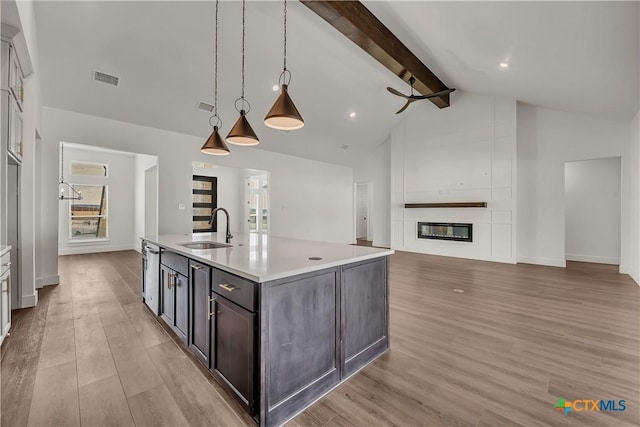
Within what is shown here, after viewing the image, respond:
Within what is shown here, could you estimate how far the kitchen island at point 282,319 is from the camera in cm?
154

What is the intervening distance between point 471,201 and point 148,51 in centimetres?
688

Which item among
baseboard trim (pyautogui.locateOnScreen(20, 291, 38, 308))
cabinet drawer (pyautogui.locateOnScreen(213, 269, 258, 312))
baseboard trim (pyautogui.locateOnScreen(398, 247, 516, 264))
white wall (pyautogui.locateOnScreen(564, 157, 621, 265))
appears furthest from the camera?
baseboard trim (pyautogui.locateOnScreen(398, 247, 516, 264))

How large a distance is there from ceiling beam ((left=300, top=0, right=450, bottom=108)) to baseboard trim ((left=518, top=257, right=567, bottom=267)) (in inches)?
168

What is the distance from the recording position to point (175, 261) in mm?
2482

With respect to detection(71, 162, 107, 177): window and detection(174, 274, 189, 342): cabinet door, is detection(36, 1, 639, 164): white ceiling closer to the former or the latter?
detection(174, 274, 189, 342): cabinet door

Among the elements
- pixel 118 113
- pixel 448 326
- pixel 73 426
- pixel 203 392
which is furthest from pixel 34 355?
pixel 118 113

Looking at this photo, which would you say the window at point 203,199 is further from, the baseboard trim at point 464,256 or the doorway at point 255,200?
the baseboard trim at point 464,256

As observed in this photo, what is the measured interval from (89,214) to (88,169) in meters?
1.22

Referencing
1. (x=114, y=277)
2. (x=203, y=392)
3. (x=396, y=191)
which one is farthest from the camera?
(x=396, y=191)

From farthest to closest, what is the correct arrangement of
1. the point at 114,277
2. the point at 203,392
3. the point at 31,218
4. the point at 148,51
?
the point at 114,277, the point at 148,51, the point at 31,218, the point at 203,392

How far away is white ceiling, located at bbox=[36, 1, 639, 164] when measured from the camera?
3.18m

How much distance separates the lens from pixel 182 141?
5965 mm

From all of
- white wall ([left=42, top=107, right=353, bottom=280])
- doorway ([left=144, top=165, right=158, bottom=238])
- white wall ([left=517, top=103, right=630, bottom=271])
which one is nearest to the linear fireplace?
white wall ([left=517, top=103, right=630, bottom=271])

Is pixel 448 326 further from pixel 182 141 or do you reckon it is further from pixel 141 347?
pixel 182 141
